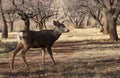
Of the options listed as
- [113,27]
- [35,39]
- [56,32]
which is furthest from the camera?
[113,27]

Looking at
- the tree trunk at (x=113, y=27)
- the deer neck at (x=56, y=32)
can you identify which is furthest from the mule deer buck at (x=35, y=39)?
the tree trunk at (x=113, y=27)

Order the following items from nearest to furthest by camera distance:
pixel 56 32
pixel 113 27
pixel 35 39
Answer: pixel 35 39
pixel 56 32
pixel 113 27

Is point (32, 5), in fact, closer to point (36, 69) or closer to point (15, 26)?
point (36, 69)

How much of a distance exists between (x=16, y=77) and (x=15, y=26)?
96652mm

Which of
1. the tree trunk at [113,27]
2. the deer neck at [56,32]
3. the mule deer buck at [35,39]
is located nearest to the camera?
the mule deer buck at [35,39]

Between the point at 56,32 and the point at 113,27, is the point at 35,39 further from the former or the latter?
the point at 113,27

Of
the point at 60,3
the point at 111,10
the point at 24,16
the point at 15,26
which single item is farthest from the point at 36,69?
the point at 15,26

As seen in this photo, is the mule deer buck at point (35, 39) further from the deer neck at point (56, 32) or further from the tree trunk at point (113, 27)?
the tree trunk at point (113, 27)

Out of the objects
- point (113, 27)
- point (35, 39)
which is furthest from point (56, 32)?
point (113, 27)

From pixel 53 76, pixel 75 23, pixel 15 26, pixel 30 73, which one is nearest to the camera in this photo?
pixel 53 76

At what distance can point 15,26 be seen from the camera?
4252 inches

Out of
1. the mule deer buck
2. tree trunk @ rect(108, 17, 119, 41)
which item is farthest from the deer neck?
tree trunk @ rect(108, 17, 119, 41)

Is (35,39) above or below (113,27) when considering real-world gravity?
above

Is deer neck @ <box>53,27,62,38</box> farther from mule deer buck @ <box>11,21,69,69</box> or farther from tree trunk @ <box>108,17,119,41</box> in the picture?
tree trunk @ <box>108,17,119,41</box>
